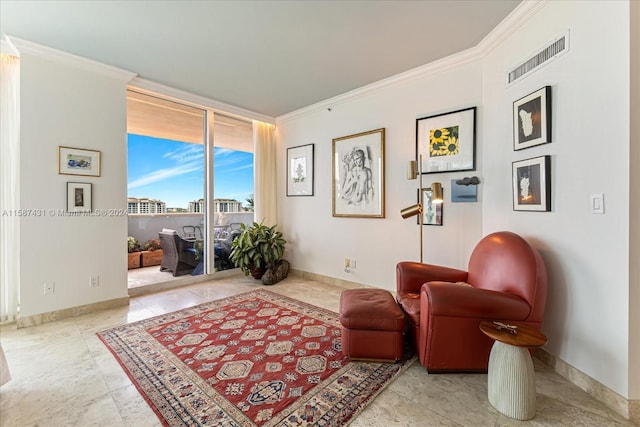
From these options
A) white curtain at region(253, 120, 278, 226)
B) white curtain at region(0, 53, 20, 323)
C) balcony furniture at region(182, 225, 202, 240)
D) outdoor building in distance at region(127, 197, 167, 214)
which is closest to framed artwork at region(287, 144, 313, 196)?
white curtain at region(253, 120, 278, 226)

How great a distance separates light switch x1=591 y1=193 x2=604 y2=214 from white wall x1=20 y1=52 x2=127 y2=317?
4.63 meters

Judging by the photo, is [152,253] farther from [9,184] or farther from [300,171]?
[300,171]

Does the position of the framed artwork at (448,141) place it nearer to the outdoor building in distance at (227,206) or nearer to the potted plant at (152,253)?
the outdoor building in distance at (227,206)

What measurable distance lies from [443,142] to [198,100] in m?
3.59

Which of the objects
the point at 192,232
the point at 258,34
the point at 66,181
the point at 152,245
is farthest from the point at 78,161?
the point at 258,34

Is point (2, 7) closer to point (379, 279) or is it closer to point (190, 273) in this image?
point (190, 273)

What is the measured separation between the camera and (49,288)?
3.02 metres

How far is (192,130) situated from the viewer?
14.9 feet

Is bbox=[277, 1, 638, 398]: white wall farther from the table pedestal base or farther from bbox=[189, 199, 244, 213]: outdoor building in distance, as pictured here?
bbox=[189, 199, 244, 213]: outdoor building in distance

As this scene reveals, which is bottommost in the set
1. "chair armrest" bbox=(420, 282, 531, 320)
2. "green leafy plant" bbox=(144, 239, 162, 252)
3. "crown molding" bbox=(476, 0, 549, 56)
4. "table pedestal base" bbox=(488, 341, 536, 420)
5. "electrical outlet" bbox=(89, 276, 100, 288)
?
"table pedestal base" bbox=(488, 341, 536, 420)

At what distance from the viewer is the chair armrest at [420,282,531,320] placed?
189cm

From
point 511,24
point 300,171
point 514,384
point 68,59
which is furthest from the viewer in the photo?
point 300,171

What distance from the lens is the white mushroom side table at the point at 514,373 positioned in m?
1.60

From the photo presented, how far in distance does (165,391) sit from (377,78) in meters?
3.92
